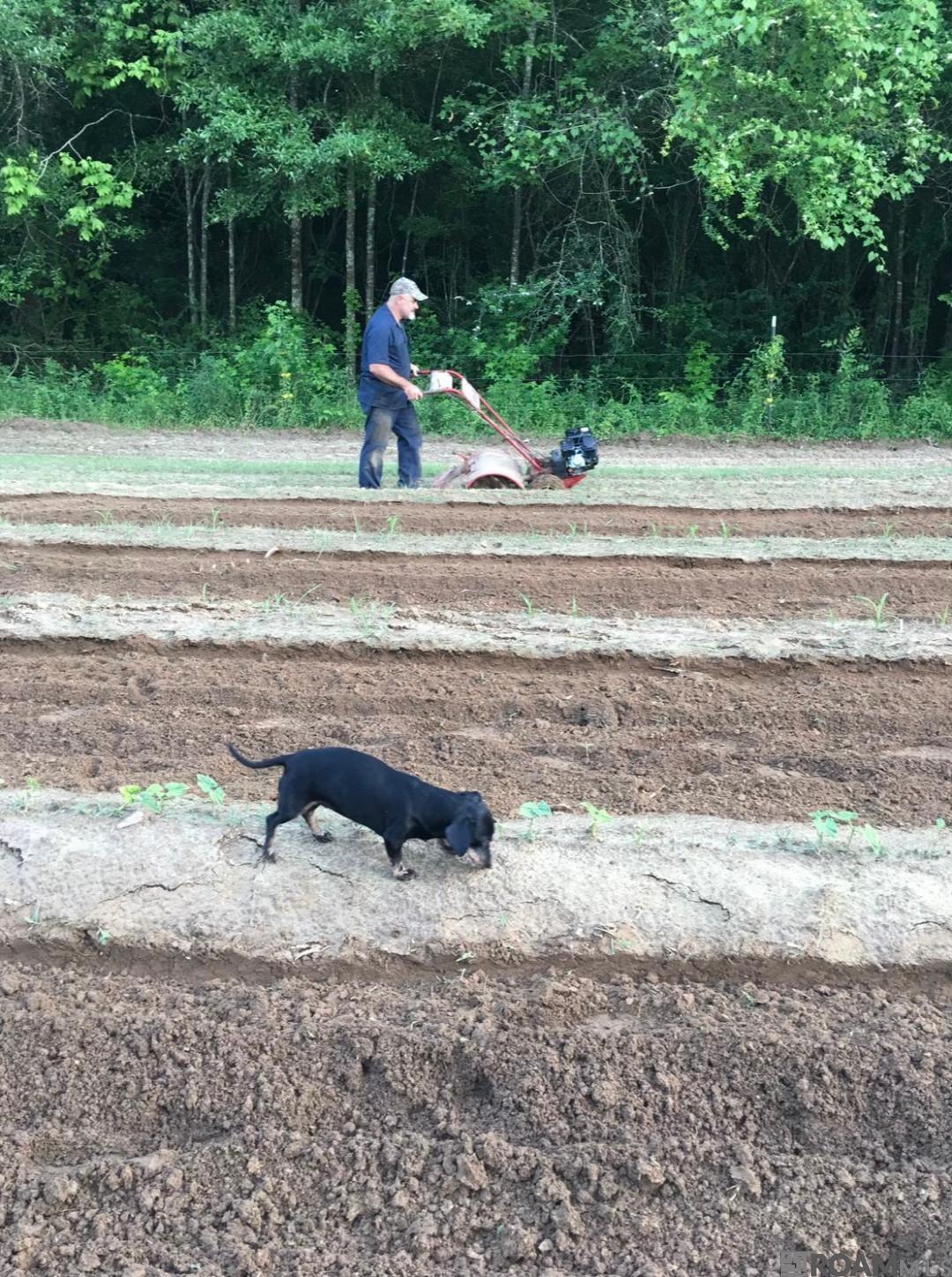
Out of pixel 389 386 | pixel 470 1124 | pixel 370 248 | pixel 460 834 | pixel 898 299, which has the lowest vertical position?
pixel 470 1124

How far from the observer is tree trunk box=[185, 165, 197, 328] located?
22.8m

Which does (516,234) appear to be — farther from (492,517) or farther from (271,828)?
(271,828)

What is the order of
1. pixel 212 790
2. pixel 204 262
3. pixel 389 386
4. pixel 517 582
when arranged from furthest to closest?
pixel 204 262 → pixel 389 386 → pixel 517 582 → pixel 212 790

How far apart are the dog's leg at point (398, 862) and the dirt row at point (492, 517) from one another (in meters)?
5.40

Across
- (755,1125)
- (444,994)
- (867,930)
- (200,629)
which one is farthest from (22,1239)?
(200,629)

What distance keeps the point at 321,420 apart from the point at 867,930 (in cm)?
1563

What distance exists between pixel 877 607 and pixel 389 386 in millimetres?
5154

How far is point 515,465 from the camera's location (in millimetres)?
11156

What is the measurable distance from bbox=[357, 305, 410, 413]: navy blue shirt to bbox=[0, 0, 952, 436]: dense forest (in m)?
7.23

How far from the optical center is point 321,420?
18.3 meters

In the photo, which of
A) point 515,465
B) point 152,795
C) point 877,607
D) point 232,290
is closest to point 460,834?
point 152,795

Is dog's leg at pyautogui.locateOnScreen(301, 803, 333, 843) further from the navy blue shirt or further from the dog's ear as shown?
the navy blue shirt

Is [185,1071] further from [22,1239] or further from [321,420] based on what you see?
[321,420]

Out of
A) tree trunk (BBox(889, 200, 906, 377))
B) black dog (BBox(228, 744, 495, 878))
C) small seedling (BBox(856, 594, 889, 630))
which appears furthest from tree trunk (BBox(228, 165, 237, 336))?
black dog (BBox(228, 744, 495, 878))
